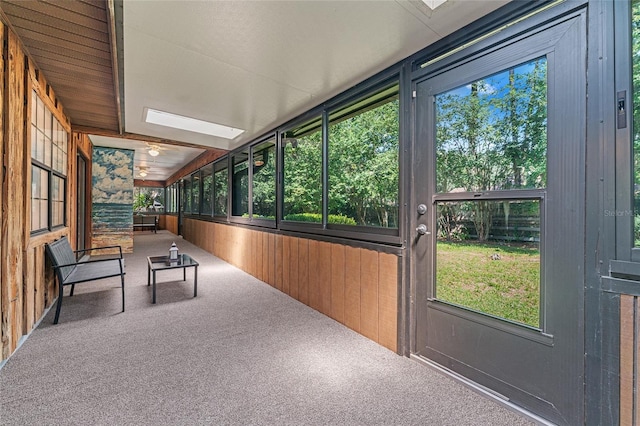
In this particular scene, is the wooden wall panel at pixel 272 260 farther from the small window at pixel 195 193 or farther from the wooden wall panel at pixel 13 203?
the small window at pixel 195 193

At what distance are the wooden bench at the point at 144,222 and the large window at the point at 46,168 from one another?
385 inches

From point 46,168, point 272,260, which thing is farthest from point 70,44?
point 272,260

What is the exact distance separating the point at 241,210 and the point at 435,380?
4.43 meters

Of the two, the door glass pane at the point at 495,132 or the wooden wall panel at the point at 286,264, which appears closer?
the door glass pane at the point at 495,132

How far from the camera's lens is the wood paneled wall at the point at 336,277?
2.34 metres

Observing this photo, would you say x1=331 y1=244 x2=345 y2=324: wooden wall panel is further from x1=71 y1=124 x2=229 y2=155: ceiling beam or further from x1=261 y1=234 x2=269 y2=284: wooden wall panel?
x1=71 y1=124 x2=229 y2=155: ceiling beam

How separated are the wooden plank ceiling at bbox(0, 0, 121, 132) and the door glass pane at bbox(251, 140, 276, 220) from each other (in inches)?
81.3

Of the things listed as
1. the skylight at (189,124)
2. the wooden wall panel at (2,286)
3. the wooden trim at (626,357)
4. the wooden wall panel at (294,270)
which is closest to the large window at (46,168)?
the wooden wall panel at (2,286)

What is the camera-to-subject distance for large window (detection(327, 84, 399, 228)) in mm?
2441

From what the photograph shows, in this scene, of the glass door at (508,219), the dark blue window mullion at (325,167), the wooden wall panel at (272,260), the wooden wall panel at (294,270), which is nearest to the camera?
the glass door at (508,219)

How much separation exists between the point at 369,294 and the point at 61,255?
3.36m

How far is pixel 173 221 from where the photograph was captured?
12.3m

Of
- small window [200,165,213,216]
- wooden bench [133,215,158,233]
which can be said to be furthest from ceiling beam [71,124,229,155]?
wooden bench [133,215,158,233]

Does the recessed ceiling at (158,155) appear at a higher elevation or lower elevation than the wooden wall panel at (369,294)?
higher
